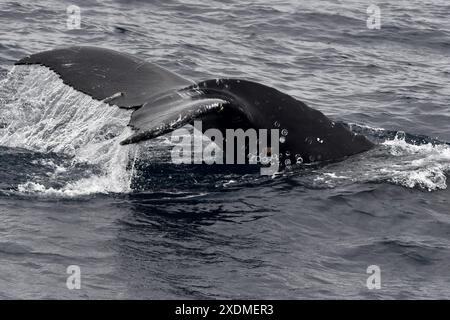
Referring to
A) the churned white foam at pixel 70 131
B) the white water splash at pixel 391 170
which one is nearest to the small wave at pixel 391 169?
the white water splash at pixel 391 170

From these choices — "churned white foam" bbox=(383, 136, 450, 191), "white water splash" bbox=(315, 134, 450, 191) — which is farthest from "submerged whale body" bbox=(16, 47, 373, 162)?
"churned white foam" bbox=(383, 136, 450, 191)

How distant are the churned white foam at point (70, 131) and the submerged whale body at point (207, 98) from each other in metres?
0.21

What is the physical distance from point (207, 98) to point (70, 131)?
107 inches

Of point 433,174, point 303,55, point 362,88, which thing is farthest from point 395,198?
point 303,55

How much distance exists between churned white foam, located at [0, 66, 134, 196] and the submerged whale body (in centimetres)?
21

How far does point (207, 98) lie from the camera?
8008 millimetres

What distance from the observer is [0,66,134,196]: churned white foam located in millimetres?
8828

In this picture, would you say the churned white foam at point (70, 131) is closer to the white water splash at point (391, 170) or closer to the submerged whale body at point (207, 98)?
the submerged whale body at point (207, 98)

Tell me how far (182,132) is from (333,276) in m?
4.70

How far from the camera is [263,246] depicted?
770cm

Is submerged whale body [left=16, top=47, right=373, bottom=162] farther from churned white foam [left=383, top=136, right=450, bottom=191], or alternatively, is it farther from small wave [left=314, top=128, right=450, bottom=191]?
churned white foam [left=383, top=136, right=450, bottom=191]

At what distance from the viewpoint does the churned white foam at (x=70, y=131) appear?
8.83m

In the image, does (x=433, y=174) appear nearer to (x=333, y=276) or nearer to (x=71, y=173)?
(x=333, y=276)
